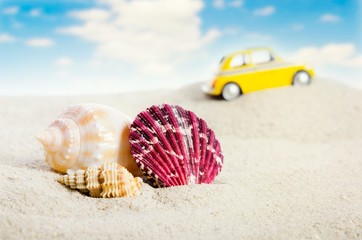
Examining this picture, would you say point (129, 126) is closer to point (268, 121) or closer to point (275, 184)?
point (275, 184)

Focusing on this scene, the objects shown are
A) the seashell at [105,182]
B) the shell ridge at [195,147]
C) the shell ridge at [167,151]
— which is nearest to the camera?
the seashell at [105,182]

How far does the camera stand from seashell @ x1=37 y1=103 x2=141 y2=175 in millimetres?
3543

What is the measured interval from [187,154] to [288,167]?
1.71 metres

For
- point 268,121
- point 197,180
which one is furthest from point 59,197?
point 268,121

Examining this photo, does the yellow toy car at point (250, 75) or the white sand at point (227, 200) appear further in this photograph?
the yellow toy car at point (250, 75)

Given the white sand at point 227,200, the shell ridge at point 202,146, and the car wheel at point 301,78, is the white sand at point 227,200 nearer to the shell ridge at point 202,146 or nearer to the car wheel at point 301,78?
the shell ridge at point 202,146

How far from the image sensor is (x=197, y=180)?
348 centimetres

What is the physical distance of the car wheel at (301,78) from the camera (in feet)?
28.5

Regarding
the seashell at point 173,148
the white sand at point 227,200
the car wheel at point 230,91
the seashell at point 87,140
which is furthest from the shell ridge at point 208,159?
the car wheel at point 230,91

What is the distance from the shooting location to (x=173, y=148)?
A: 136 inches

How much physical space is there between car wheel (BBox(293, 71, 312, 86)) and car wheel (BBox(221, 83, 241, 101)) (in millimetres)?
1211

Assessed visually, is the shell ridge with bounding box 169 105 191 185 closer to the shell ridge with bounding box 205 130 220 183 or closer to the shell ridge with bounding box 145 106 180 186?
the shell ridge with bounding box 145 106 180 186

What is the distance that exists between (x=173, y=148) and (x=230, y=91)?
16.9 feet

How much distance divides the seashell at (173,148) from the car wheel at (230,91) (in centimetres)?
481
